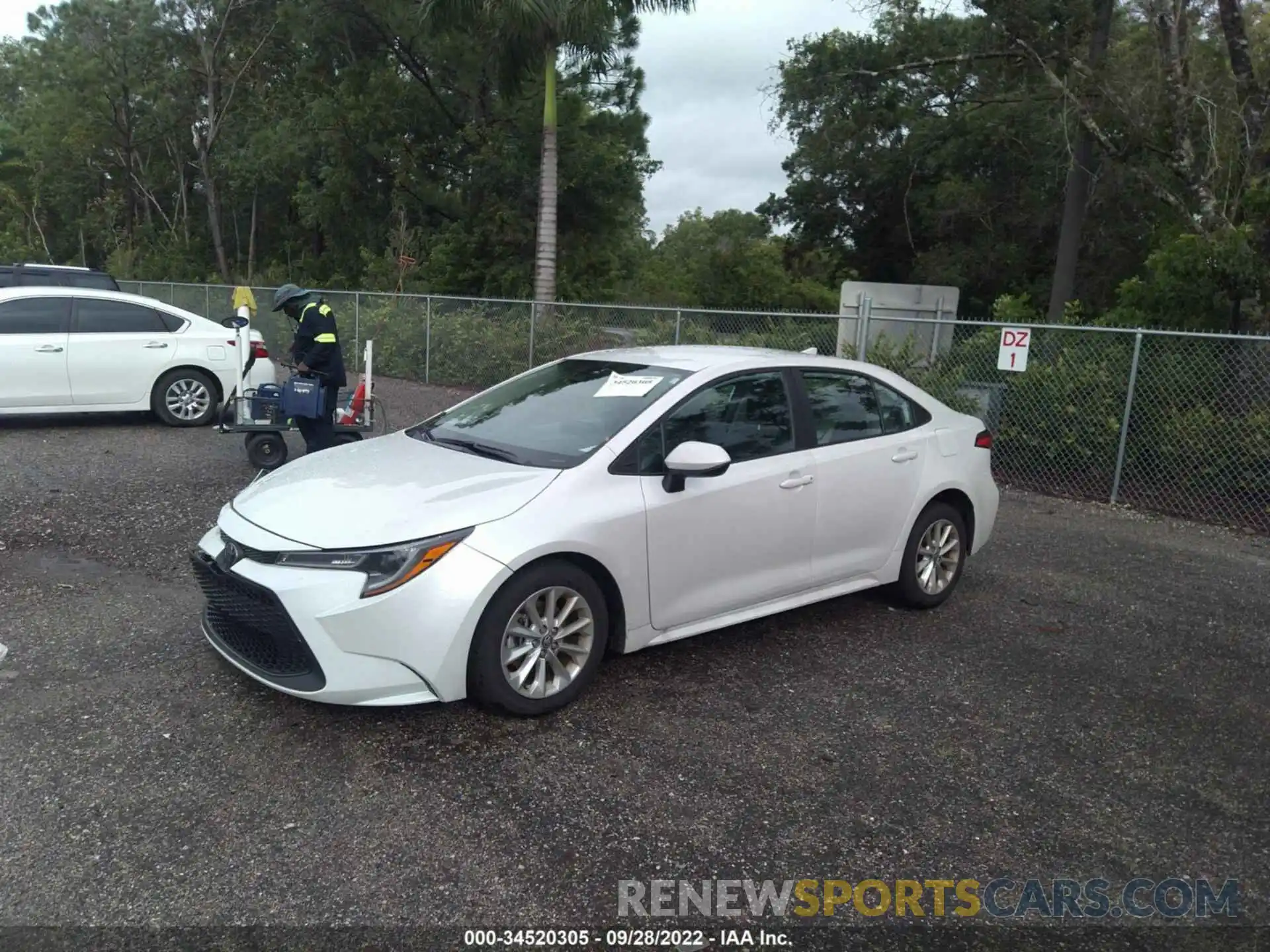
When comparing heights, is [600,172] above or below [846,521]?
above

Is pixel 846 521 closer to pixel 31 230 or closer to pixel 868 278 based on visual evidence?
pixel 868 278

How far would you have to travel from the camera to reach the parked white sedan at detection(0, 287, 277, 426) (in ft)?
32.8

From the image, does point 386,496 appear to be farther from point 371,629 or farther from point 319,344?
point 319,344

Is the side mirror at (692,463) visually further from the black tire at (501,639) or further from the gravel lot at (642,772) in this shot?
the gravel lot at (642,772)

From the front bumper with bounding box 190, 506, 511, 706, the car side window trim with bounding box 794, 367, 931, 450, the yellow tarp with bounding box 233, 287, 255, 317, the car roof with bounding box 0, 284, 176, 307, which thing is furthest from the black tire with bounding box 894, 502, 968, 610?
the yellow tarp with bounding box 233, 287, 255, 317

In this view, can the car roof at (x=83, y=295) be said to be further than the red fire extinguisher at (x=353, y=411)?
Yes

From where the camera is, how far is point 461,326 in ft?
51.4

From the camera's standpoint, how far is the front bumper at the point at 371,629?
148 inches

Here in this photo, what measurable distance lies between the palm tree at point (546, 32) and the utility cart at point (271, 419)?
32.0 ft

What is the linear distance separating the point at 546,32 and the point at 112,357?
10.7m

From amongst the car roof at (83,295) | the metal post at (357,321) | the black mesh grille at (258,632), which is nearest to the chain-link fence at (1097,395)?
the car roof at (83,295)

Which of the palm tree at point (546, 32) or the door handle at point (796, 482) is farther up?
the palm tree at point (546, 32)

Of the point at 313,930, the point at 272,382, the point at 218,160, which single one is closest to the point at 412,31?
the point at 218,160

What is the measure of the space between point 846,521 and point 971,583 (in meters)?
1.78
